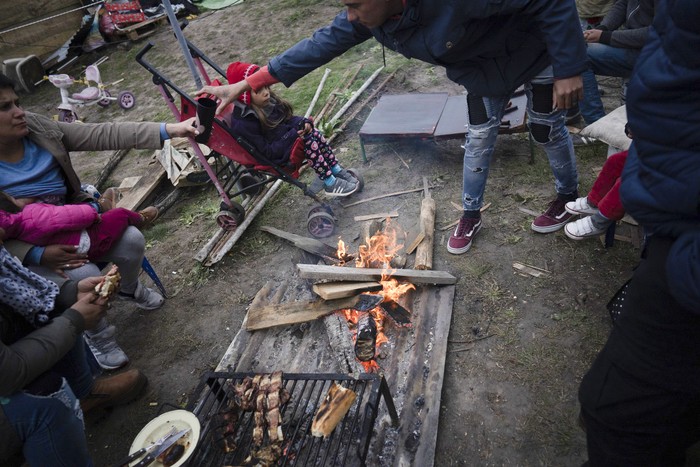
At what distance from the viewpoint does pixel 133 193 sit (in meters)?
5.91

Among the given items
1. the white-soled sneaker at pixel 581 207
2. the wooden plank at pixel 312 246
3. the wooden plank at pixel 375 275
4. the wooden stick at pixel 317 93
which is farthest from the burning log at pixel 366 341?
the wooden stick at pixel 317 93

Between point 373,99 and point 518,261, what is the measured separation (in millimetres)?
3805

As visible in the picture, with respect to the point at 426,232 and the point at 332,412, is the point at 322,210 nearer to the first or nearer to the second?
the point at 426,232

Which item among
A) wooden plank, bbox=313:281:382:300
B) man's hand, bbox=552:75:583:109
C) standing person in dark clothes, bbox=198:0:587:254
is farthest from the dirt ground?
man's hand, bbox=552:75:583:109

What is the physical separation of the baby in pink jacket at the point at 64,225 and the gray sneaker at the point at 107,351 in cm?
70

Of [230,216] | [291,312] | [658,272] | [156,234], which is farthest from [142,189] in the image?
[658,272]

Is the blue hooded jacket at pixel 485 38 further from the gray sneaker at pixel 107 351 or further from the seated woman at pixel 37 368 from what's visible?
the gray sneaker at pixel 107 351

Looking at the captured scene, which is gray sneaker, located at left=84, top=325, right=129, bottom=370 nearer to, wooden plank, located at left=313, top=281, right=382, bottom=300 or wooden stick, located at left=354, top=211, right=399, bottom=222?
wooden plank, located at left=313, top=281, right=382, bottom=300

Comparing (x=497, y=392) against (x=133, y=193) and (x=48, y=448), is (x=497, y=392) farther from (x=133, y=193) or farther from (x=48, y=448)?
(x=133, y=193)

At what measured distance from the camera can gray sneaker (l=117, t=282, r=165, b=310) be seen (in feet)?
13.7

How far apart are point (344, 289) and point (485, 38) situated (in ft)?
6.73

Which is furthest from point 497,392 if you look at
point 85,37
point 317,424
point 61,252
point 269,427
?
point 85,37

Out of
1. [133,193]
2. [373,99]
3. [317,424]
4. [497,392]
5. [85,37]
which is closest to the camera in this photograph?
[317,424]

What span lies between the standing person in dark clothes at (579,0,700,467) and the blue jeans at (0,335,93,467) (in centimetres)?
276
